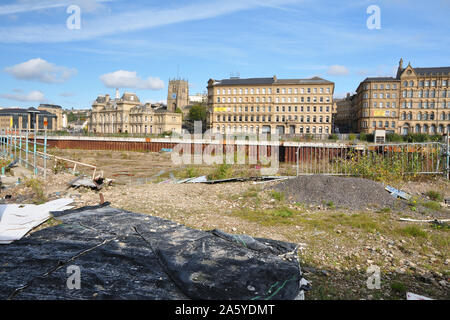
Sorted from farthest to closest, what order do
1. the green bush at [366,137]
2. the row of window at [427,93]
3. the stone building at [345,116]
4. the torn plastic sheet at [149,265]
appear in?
the stone building at [345,116] → the row of window at [427,93] → the green bush at [366,137] → the torn plastic sheet at [149,265]

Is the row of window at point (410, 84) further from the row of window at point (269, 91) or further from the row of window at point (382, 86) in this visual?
the row of window at point (269, 91)

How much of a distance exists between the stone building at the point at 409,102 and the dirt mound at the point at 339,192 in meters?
65.5

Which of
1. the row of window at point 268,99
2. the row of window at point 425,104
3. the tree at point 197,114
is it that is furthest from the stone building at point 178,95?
the row of window at point 425,104

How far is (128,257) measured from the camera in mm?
4965

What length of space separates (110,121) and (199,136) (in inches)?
2737

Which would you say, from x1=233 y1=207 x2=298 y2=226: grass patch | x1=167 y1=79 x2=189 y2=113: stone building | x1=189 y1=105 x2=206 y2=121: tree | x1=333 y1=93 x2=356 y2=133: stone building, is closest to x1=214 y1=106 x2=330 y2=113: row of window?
x1=333 y1=93 x2=356 y2=133: stone building

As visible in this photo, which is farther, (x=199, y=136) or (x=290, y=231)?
(x=199, y=136)

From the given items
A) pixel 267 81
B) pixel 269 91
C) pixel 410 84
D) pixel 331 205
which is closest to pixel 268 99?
pixel 269 91

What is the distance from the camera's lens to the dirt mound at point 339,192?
10070 mm

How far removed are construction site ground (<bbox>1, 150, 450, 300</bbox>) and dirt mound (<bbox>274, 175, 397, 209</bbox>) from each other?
24 cm

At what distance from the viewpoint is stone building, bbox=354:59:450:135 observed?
6938 centimetres

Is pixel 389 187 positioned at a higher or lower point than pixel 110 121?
lower
